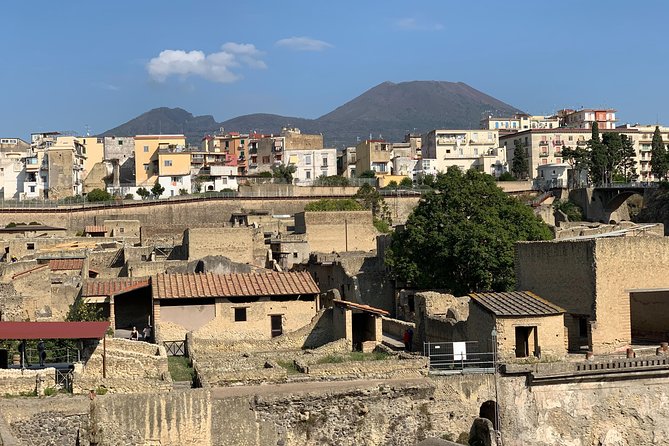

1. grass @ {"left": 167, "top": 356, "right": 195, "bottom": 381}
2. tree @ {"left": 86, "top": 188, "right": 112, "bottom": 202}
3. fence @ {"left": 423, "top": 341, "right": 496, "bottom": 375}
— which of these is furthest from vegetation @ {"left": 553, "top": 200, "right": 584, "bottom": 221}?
grass @ {"left": 167, "top": 356, "right": 195, "bottom": 381}

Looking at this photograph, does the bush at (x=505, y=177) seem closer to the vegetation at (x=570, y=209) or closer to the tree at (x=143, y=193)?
the vegetation at (x=570, y=209)

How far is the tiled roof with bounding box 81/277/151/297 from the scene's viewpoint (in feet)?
118

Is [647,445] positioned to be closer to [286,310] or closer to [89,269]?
[286,310]

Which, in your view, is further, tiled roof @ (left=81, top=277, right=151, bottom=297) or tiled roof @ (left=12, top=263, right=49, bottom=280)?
tiled roof @ (left=12, top=263, right=49, bottom=280)

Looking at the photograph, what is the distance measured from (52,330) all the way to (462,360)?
1117 cm

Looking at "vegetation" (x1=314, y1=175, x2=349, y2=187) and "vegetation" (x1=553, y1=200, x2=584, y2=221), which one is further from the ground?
"vegetation" (x1=314, y1=175, x2=349, y2=187)

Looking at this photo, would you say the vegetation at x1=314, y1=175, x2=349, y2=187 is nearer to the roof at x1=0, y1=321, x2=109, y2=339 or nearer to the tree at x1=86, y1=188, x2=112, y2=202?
the tree at x1=86, y1=188, x2=112, y2=202

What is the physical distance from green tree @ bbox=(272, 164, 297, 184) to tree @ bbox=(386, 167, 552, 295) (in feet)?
175

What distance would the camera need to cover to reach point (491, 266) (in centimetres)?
3906

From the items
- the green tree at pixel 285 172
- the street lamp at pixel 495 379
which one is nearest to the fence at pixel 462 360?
the street lamp at pixel 495 379

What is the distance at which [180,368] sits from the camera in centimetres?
2716

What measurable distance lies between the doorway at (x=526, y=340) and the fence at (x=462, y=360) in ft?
3.52

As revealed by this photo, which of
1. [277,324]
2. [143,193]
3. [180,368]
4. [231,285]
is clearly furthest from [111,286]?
[143,193]

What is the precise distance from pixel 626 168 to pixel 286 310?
292ft
